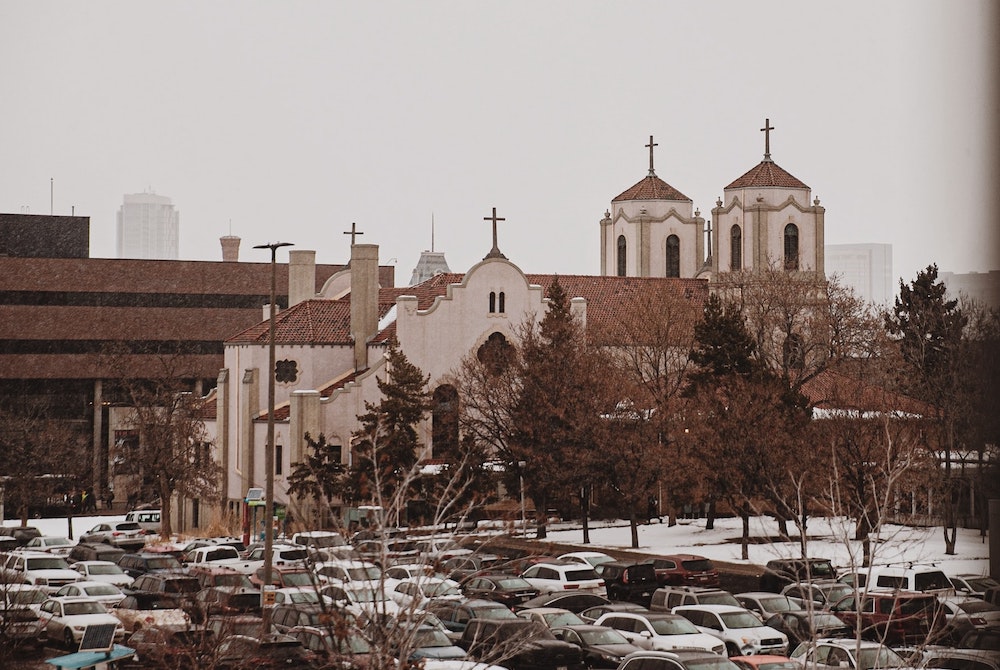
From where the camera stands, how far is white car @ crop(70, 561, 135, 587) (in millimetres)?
30547

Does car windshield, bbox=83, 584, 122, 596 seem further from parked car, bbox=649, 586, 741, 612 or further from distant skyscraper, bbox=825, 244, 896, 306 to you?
distant skyscraper, bbox=825, 244, 896, 306

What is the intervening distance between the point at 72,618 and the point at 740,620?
11412mm

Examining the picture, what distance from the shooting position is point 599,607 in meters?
23.7

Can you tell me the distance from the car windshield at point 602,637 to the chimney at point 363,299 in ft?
109

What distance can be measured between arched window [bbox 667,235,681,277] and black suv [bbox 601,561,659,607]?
151 ft

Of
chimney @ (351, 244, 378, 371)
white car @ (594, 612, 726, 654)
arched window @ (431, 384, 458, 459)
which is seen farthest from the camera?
chimney @ (351, 244, 378, 371)

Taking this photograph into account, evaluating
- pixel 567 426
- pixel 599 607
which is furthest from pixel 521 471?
pixel 599 607

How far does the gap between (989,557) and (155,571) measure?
2838 centimetres

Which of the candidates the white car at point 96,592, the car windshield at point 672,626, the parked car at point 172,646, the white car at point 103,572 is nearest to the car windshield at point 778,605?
the car windshield at point 672,626

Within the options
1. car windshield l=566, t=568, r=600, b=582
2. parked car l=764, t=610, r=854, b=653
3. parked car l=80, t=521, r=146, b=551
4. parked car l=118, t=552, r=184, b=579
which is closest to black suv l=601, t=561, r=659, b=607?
car windshield l=566, t=568, r=600, b=582

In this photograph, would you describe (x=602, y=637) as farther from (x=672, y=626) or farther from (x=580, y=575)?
(x=580, y=575)

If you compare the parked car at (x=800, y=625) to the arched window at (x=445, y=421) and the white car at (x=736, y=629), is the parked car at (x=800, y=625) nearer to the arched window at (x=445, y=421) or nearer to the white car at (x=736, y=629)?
the white car at (x=736, y=629)

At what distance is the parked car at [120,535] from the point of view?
1645 inches

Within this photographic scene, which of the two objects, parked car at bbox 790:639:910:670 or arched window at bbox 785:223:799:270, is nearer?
parked car at bbox 790:639:910:670
